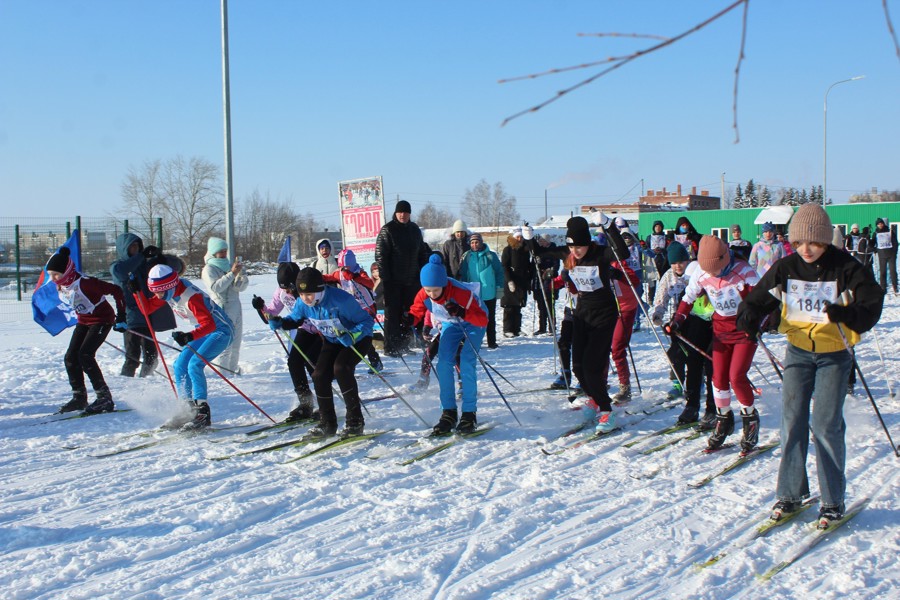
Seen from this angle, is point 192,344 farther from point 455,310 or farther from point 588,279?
point 588,279

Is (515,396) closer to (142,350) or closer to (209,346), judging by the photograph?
(209,346)

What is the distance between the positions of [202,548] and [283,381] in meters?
5.02

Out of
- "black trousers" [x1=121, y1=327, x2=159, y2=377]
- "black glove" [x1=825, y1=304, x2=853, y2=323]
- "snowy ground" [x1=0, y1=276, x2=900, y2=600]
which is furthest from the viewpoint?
"black trousers" [x1=121, y1=327, x2=159, y2=377]

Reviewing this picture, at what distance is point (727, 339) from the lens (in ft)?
18.5

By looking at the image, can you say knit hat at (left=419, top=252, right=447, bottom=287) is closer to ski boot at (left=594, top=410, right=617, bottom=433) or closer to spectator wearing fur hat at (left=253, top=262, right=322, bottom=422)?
spectator wearing fur hat at (left=253, top=262, right=322, bottom=422)

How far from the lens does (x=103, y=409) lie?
24.2 feet


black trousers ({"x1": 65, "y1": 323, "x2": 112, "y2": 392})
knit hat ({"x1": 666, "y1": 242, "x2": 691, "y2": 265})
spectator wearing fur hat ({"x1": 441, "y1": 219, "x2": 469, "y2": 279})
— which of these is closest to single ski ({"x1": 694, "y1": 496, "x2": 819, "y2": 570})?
knit hat ({"x1": 666, "y1": 242, "x2": 691, "y2": 265})

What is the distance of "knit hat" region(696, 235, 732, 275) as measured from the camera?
221 inches

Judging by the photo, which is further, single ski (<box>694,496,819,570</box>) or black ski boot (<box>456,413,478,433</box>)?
black ski boot (<box>456,413,478,433</box>)

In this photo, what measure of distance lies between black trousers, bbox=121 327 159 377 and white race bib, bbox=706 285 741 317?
6.48 metres

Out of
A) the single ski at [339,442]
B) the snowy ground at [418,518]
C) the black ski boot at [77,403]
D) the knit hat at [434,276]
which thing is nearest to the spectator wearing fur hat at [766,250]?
the snowy ground at [418,518]

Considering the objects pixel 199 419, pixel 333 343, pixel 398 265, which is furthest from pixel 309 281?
pixel 398 265

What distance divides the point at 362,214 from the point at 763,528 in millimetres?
9305

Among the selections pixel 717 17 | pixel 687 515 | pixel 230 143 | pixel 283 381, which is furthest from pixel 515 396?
pixel 230 143
